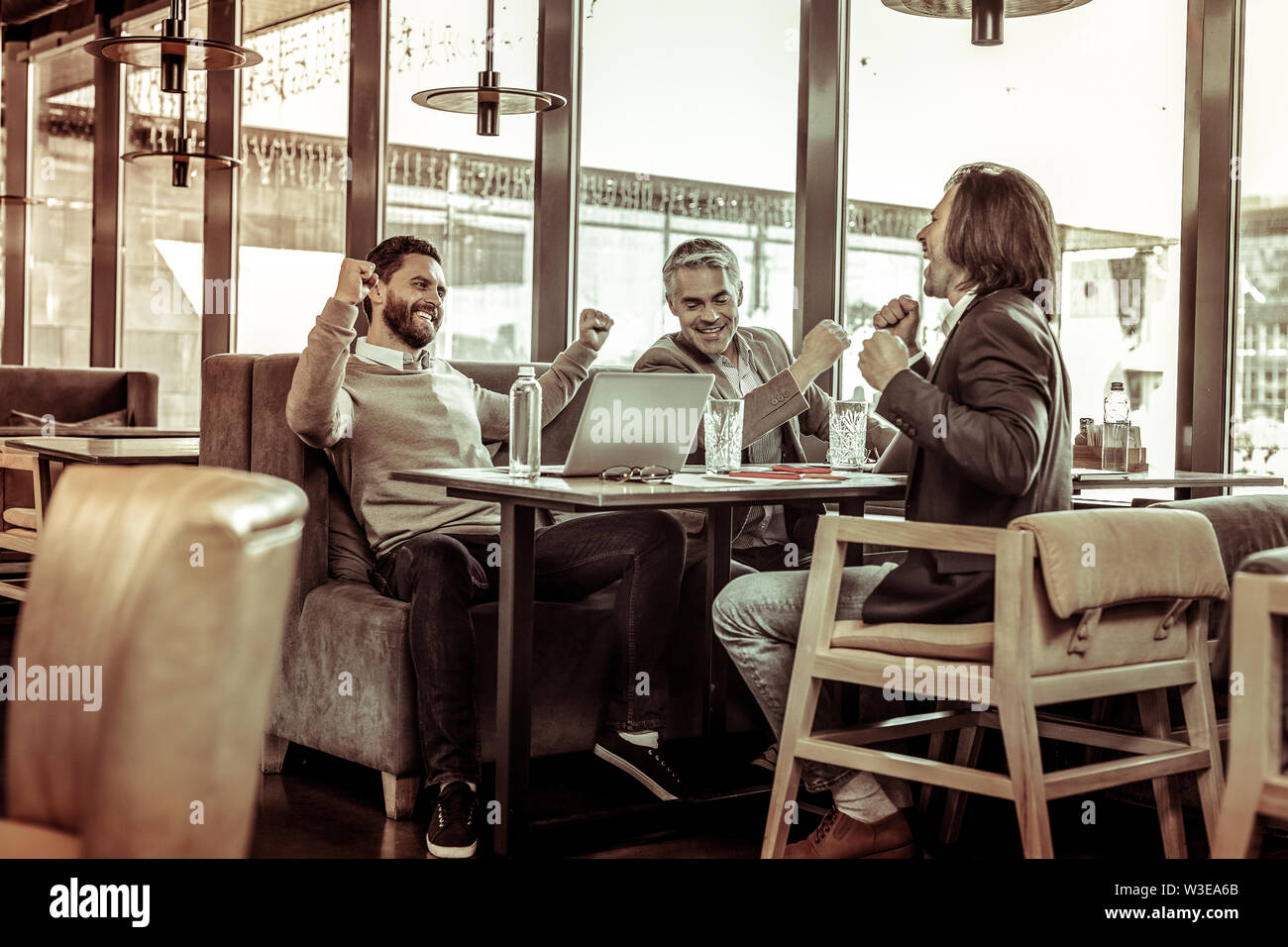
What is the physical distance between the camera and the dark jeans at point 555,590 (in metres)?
2.84

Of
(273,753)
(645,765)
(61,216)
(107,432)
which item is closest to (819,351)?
(645,765)

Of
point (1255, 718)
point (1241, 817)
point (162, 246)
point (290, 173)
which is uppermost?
point (290, 173)

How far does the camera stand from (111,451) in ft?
13.3

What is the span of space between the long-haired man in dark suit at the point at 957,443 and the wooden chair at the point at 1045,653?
0.36 feet

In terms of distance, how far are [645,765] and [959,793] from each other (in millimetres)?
696

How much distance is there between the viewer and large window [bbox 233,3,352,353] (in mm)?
6449

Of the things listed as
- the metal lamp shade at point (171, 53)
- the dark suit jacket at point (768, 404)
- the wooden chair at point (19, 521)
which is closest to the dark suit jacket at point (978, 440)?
the dark suit jacket at point (768, 404)

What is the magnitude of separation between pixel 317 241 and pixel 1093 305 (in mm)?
4034

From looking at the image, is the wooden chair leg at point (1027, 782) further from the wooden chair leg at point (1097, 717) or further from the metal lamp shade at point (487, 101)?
the metal lamp shade at point (487, 101)

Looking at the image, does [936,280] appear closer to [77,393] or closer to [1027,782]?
[1027,782]

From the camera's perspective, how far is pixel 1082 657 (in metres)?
2.19

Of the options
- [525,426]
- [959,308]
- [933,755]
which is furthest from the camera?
[933,755]
